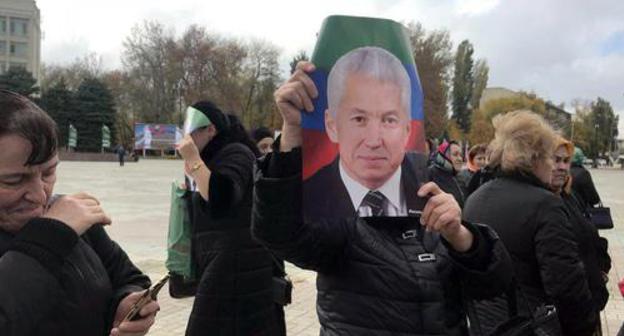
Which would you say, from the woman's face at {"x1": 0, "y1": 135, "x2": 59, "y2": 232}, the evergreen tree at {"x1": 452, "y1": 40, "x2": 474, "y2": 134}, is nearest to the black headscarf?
the woman's face at {"x1": 0, "y1": 135, "x2": 59, "y2": 232}

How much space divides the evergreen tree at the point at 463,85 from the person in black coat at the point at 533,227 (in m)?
77.4

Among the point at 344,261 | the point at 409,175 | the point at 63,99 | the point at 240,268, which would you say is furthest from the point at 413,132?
the point at 63,99

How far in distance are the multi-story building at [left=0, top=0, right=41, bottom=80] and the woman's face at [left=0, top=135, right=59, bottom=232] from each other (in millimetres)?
110667

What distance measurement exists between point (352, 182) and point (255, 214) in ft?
1.01

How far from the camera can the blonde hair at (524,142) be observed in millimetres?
3115

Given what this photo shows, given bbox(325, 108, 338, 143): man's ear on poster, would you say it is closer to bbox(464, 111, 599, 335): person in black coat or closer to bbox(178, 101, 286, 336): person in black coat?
bbox(464, 111, 599, 335): person in black coat

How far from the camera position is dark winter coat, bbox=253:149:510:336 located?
6.07 feet

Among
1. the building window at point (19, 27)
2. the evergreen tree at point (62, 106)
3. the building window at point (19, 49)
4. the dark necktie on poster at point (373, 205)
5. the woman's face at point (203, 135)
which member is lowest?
the dark necktie on poster at point (373, 205)

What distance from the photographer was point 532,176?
311 centimetres

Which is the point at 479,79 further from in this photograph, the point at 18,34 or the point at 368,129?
the point at 368,129

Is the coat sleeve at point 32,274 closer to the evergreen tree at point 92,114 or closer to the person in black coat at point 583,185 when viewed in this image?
the person in black coat at point 583,185

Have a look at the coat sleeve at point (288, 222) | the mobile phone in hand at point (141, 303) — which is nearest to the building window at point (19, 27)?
the coat sleeve at point (288, 222)

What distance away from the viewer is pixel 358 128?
6.08 ft

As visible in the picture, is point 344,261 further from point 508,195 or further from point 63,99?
point 63,99
